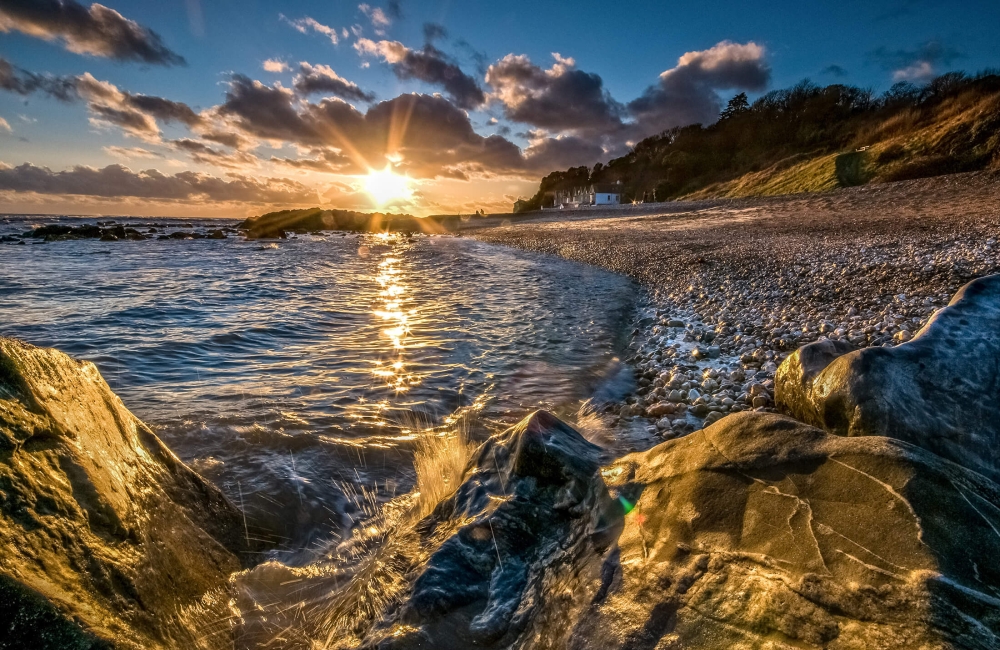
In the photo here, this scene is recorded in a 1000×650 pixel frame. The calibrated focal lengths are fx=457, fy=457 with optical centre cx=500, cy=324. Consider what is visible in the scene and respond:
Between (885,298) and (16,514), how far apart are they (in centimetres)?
1038

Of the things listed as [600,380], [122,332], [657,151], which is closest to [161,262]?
[122,332]

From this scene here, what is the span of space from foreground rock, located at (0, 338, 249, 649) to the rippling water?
111 cm

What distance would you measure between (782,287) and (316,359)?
→ 947 centimetres

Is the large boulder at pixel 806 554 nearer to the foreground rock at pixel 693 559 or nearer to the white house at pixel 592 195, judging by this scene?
the foreground rock at pixel 693 559

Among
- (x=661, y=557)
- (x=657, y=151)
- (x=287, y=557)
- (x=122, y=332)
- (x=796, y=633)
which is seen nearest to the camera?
(x=796, y=633)

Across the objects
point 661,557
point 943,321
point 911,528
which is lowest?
point 661,557

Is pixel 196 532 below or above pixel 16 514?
below

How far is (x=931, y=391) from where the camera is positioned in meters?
3.39

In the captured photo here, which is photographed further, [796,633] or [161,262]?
[161,262]

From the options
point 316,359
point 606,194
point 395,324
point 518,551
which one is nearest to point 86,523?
point 518,551

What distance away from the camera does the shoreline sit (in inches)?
228

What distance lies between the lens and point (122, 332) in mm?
9312

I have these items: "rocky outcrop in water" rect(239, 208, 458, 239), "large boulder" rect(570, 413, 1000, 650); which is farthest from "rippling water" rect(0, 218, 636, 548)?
"rocky outcrop in water" rect(239, 208, 458, 239)

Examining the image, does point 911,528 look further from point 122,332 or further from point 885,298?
point 122,332
